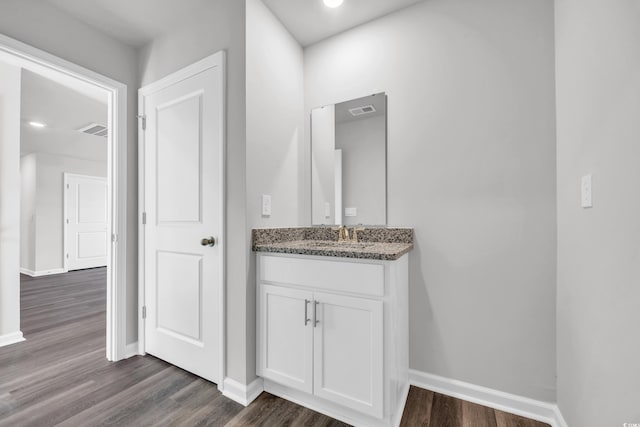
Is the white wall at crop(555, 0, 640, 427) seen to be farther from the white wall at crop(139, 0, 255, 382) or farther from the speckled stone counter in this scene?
the white wall at crop(139, 0, 255, 382)

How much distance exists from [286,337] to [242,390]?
1.40 feet

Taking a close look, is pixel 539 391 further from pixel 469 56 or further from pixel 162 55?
pixel 162 55

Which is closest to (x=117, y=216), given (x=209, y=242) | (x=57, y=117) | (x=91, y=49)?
(x=209, y=242)

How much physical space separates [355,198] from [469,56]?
1121 millimetres

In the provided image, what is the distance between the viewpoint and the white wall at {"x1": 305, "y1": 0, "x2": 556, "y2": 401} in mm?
1507

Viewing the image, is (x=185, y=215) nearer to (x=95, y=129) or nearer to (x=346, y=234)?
(x=346, y=234)

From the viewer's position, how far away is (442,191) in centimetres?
174

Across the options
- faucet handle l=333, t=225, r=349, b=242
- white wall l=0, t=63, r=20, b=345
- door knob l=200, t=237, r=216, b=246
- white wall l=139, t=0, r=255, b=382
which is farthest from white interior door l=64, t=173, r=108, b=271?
faucet handle l=333, t=225, r=349, b=242

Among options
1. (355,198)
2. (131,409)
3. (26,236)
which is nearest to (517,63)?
(355,198)

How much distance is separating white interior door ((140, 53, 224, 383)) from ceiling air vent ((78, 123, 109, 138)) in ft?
8.96

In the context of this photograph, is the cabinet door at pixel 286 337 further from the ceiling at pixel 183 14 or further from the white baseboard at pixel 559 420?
the ceiling at pixel 183 14

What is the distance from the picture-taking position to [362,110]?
6.56 ft

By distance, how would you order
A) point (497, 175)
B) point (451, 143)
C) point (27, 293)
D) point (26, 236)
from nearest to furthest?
point (497, 175) < point (451, 143) < point (27, 293) < point (26, 236)

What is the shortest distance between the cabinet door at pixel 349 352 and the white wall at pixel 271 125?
47 centimetres
